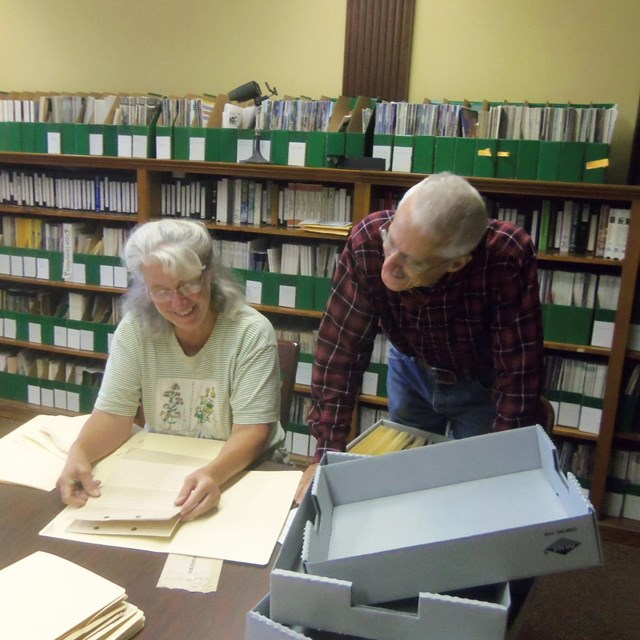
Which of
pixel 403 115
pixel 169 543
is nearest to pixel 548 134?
pixel 403 115

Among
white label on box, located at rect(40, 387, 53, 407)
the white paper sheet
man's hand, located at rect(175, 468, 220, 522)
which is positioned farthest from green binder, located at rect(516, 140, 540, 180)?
white label on box, located at rect(40, 387, 53, 407)

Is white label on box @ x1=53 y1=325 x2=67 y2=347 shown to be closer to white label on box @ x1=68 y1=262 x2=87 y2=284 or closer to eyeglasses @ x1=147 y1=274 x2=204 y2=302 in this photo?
white label on box @ x1=68 y1=262 x2=87 y2=284

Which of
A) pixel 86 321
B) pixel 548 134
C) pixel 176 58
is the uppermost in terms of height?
pixel 176 58

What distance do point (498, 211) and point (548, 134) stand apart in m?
0.36

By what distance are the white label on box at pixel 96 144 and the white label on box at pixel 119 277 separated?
0.57 m

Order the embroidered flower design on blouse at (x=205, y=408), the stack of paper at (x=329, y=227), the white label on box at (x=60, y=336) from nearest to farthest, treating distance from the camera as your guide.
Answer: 1. the embroidered flower design on blouse at (x=205, y=408)
2. the stack of paper at (x=329, y=227)
3. the white label on box at (x=60, y=336)

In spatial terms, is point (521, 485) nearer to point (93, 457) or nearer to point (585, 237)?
point (93, 457)

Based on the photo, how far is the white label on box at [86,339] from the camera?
127 inches

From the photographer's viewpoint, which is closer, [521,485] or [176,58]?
[521,485]

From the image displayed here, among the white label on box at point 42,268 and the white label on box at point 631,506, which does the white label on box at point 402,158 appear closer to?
the white label on box at point 631,506

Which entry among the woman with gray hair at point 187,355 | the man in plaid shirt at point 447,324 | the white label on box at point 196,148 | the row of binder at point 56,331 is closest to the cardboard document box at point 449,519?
the man in plaid shirt at point 447,324

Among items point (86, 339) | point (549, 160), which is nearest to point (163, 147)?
point (86, 339)

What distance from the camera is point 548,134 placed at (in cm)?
247

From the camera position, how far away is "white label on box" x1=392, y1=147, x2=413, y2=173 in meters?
2.57
